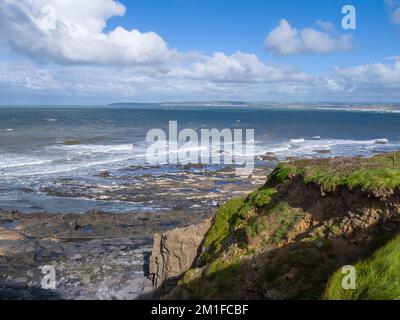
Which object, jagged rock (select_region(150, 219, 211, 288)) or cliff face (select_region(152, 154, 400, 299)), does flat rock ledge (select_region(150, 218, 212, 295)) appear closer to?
jagged rock (select_region(150, 219, 211, 288))

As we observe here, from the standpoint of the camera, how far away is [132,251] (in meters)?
22.1

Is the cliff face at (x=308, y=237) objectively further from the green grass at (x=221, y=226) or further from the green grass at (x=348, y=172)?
the green grass at (x=221, y=226)

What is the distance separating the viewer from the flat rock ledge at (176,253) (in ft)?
54.3

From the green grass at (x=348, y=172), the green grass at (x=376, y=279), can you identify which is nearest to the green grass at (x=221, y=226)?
the green grass at (x=348, y=172)

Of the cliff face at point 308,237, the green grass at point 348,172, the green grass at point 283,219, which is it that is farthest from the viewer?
the green grass at point 283,219

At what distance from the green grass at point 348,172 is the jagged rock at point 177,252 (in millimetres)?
3672

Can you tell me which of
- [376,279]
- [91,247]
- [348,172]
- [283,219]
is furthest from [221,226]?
[91,247]

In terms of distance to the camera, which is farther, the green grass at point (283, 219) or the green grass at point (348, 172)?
the green grass at point (283, 219)

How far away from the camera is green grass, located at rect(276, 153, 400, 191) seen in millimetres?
11758

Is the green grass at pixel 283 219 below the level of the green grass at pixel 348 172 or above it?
below

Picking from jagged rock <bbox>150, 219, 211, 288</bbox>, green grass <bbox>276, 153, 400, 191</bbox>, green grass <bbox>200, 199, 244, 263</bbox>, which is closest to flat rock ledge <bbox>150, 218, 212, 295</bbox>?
jagged rock <bbox>150, 219, 211, 288</bbox>

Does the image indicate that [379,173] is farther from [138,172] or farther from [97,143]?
[97,143]

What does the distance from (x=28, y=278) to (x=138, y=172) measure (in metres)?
26.9
